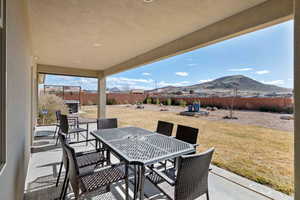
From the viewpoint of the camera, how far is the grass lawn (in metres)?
2.48

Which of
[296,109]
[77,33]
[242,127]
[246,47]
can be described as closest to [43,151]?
[77,33]

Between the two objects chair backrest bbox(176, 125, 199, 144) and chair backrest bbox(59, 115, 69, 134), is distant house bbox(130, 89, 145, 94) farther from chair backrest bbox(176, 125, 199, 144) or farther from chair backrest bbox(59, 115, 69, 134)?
chair backrest bbox(176, 125, 199, 144)

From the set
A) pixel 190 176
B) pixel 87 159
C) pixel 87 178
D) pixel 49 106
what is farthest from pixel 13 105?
pixel 49 106

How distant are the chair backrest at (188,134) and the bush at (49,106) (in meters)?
6.49

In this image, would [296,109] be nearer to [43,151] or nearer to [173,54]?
[173,54]

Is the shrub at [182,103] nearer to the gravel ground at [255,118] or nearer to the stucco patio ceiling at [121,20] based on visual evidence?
the gravel ground at [255,118]

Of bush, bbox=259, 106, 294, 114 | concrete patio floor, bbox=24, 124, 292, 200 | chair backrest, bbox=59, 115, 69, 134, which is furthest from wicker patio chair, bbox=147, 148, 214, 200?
chair backrest, bbox=59, 115, 69, 134

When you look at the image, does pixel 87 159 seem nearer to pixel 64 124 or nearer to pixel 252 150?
pixel 64 124

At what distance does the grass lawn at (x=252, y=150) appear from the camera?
2.48m

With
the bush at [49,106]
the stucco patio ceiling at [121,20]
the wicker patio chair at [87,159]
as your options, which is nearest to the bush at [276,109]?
the stucco patio ceiling at [121,20]

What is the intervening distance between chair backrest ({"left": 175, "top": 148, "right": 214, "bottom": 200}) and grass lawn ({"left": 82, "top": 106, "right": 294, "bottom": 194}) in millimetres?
1608

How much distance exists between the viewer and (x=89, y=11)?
83.0 inches

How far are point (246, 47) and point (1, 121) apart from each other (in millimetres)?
4758

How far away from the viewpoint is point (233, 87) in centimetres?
436
